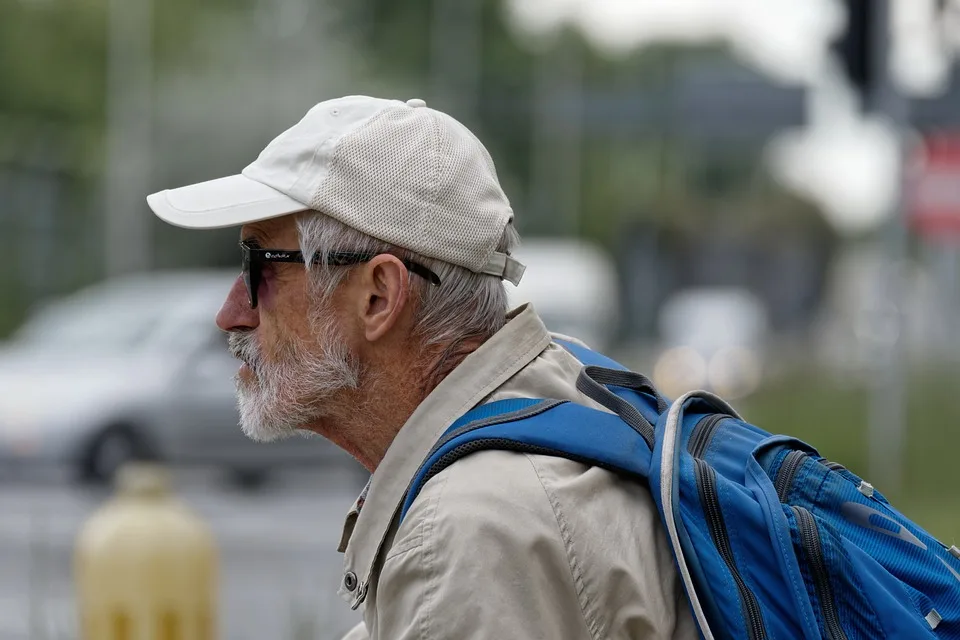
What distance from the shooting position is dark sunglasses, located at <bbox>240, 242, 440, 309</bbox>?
2232mm

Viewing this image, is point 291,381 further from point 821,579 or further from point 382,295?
point 821,579

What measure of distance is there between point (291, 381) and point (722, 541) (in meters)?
0.75

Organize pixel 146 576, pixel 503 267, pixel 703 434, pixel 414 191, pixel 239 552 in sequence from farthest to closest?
pixel 239 552, pixel 146 576, pixel 503 267, pixel 414 191, pixel 703 434

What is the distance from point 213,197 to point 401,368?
39 centimetres

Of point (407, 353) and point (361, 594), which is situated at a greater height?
point (407, 353)

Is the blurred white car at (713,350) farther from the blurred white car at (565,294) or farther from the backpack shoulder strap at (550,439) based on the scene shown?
the backpack shoulder strap at (550,439)

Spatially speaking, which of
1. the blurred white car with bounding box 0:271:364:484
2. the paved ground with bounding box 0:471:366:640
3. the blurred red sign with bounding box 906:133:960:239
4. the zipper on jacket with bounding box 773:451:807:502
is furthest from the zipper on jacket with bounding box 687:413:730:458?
the blurred white car with bounding box 0:271:364:484

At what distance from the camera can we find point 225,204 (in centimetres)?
230

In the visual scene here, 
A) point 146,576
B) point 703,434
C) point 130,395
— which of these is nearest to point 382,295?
point 703,434

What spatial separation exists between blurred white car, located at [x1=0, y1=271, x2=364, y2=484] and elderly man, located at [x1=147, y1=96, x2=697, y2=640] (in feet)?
39.0

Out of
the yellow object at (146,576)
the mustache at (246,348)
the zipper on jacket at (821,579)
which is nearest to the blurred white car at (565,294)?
the yellow object at (146,576)

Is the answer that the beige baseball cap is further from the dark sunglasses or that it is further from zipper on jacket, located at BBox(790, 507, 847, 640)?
zipper on jacket, located at BBox(790, 507, 847, 640)

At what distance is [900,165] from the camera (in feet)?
32.5

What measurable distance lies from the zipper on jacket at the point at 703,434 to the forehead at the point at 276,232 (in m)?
0.66
